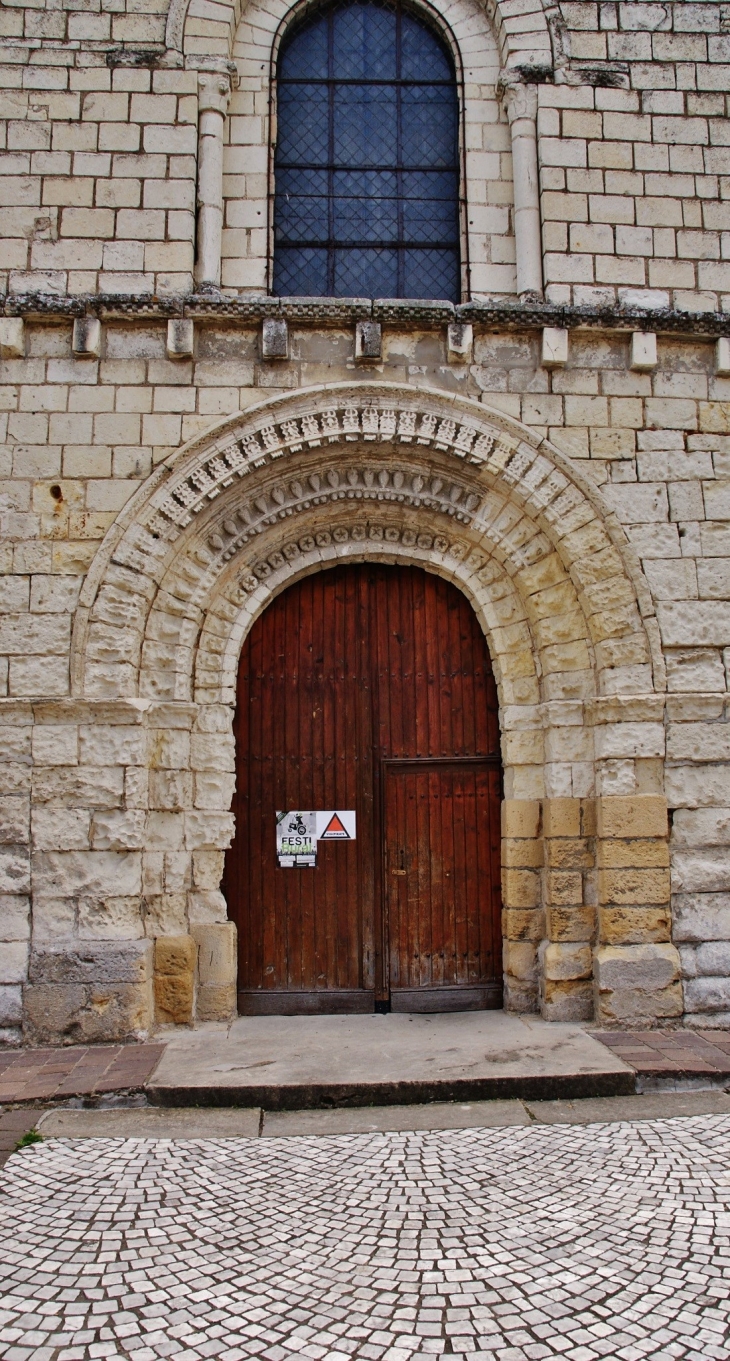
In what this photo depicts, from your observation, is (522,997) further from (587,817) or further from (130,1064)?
(130,1064)

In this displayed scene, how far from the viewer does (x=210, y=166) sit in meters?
5.48

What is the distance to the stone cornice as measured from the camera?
516cm

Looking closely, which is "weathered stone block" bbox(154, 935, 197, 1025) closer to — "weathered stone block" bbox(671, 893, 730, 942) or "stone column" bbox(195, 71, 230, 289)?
"weathered stone block" bbox(671, 893, 730, 942)

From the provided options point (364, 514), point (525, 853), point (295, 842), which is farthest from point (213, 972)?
point (364, 514)

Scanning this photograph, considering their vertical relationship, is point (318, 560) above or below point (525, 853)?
above

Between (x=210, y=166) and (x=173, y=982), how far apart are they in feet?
16.2

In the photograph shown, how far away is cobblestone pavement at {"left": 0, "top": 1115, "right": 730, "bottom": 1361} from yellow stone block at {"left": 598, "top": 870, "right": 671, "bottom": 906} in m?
1.34

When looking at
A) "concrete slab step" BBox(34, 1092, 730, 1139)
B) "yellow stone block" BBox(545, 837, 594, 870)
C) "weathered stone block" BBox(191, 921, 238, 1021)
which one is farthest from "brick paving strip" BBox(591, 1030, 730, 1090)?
"weathered stone block" BBox(191, 921, 238, 1021)

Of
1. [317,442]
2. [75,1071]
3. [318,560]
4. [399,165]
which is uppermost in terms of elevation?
[399,165]

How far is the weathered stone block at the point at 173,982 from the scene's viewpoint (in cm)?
496

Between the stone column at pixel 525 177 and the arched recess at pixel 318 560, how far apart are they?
107 cm

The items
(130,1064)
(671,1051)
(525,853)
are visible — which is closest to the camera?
(130,1064)

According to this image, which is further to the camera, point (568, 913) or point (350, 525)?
point (350, 525)

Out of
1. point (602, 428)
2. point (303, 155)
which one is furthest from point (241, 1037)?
point (303, 155)
